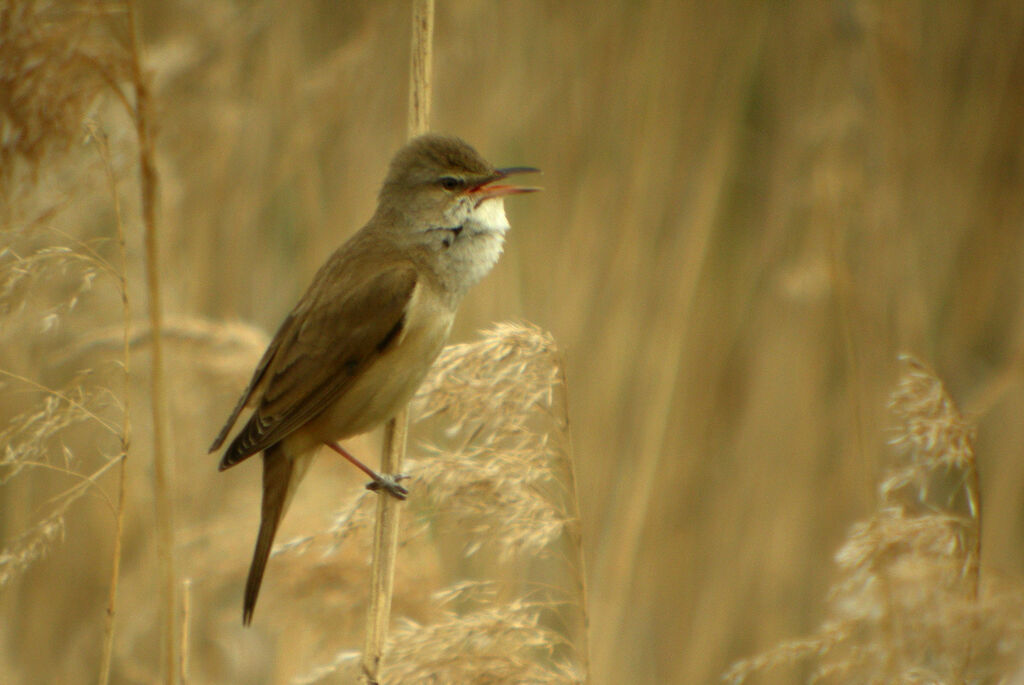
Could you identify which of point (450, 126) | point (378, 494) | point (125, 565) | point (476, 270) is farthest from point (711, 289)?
point (125, 565)

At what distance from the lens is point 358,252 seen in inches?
113

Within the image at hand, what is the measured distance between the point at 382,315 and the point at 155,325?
1.05 meters

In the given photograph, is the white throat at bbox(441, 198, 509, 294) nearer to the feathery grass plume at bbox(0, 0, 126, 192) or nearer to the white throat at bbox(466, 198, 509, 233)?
the white throat at bbox(466, 198, 509, 233)

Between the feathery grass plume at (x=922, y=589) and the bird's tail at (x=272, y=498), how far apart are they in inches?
45.0

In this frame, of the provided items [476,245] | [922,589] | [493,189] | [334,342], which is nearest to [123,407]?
[334,342]

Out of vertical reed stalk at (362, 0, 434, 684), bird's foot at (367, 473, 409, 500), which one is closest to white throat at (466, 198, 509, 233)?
vertical reed stalk at (362, 0, 434, 684)

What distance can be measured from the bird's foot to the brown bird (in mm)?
321

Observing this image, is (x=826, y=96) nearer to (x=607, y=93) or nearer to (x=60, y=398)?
(x=607, y=93)

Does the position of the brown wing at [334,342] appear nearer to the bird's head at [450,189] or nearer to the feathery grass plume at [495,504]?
the bird's head at [450,189]

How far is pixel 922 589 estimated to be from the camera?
1.93 meters

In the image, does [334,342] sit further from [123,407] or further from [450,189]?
[123,407]

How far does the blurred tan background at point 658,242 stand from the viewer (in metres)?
3.39

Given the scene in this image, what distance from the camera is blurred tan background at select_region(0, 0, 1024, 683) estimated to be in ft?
11.1

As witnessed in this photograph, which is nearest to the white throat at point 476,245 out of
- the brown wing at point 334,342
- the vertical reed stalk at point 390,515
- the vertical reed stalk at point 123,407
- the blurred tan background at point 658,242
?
the brown wing at point 334,342
